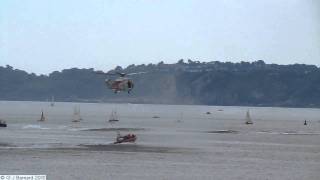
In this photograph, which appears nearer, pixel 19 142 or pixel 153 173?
pixel 153 173

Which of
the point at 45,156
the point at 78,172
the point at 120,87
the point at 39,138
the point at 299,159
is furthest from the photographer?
the point at 39,138

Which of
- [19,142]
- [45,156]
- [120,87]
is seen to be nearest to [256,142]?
[120,87]

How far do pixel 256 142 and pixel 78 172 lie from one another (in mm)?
37664

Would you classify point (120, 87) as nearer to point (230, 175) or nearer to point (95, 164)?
point (95, 164)

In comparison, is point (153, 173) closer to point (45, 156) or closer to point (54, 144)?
point (45, 156)

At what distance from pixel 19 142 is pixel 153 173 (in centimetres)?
2619

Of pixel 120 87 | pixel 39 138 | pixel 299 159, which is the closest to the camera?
pixel 299 159

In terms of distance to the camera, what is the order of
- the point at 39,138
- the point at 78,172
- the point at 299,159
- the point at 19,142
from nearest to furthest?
the point at 78,172 < the point at 299,159 < the point at 19,142 < the point at 39,138

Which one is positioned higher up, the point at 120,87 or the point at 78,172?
the point at 120,87

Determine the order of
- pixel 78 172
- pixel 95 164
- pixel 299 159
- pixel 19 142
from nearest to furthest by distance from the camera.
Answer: pixel 78 172 → pixel 95 164 → pixel 299 159 → pixel 19 142

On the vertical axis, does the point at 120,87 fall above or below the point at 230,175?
above

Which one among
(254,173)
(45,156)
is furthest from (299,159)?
(45,156)

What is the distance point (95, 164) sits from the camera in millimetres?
46906

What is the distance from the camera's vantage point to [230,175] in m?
43.2
